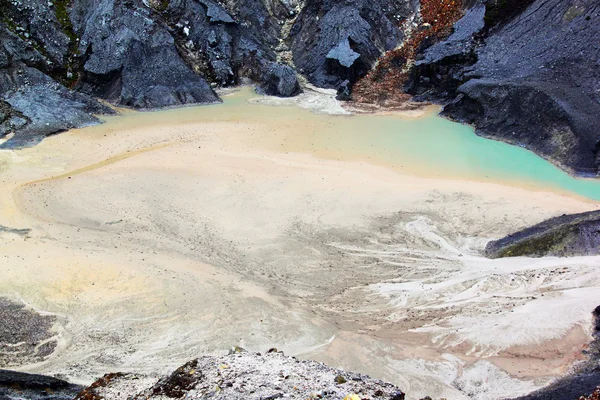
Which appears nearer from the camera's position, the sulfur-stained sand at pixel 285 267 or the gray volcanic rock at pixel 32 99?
the sulfur-stained sand at pixel 285 267

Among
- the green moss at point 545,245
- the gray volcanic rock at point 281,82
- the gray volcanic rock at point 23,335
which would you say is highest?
the gray volcanic rock at point 281,82

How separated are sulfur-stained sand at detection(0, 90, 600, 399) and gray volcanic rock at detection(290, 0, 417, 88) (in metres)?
8.28

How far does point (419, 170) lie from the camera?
17984 mm

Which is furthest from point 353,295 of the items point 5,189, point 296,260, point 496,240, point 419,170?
point 5,189

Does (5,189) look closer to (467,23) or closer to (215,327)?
(215,327)

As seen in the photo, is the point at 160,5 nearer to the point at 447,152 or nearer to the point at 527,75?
the point at 447,152

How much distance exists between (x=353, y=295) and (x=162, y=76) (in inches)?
652

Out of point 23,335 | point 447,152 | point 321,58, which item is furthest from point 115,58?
point 23,335

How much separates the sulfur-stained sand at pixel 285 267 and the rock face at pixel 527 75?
12.0 feet

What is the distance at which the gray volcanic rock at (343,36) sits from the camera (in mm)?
26312

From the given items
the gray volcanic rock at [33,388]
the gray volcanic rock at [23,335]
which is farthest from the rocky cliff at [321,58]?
the gray volcanic rock at [33,388]

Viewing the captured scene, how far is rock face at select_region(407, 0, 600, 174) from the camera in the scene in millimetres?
18797

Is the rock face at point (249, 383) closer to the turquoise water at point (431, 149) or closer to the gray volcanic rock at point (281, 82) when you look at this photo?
the turquoise water at point (431, 149)

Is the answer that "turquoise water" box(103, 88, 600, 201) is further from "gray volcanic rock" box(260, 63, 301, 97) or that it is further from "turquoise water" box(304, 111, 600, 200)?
"gray volcanic rock" box(260, 63, 301, 97)
